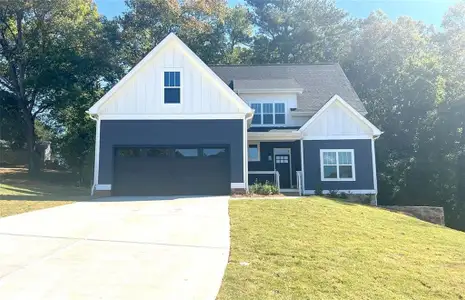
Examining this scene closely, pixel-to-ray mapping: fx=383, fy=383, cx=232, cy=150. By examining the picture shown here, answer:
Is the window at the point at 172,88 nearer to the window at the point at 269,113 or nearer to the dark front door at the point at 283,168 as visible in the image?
the window at the point at 269,113

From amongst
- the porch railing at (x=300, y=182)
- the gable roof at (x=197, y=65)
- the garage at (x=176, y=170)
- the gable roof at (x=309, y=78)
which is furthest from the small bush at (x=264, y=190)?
the gable roof at (x=309, y=78)

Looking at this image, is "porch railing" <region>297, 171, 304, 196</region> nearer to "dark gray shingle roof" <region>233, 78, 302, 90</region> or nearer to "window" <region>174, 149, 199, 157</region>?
"dark gray shingle roof" <region>233, 78, 302, 90</region>

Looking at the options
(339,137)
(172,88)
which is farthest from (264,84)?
(172,88)

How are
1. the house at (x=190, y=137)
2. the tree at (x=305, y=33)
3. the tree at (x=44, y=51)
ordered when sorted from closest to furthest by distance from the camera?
the house at (x=190, y=137), the tree at (x=44, y=51), the tree at (x=305, y=33)

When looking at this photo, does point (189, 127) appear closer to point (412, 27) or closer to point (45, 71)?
point (45, 71)

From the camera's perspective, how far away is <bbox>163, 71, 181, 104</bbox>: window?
16.9 metres

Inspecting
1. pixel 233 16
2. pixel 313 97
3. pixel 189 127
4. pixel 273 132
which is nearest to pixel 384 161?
pixel 313 97

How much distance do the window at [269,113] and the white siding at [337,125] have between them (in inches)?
91.2

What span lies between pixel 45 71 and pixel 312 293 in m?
30.5

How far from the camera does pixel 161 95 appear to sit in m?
16.9

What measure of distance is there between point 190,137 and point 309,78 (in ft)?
32.2

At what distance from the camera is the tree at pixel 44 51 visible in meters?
29.9

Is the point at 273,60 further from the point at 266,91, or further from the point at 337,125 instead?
the point at 337,125

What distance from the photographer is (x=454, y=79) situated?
28797mm
